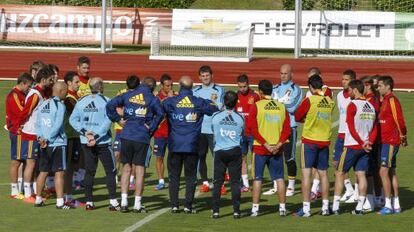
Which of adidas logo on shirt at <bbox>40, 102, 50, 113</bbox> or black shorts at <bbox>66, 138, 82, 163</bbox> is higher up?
adidas logo on shirt at <bbox>40, 102, 50, 113</bbox>

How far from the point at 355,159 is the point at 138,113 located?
11.3ft

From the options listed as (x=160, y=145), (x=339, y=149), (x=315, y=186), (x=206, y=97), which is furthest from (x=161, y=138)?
(x=339, y=149)

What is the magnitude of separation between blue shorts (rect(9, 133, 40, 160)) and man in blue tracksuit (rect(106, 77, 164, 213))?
1.79 metres

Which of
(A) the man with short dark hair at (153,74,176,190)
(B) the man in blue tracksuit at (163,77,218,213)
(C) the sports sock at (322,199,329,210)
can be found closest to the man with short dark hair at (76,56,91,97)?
(A) the man with short dark hair at (153,74,176,190)

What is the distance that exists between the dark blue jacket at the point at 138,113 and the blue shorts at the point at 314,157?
7.55ft

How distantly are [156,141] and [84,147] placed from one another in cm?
267

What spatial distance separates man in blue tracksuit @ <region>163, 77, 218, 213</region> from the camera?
17.2m

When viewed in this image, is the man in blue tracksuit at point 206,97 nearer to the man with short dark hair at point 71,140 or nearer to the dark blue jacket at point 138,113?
the dark blue jacket at point 138,113

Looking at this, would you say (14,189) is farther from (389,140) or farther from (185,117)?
(389,140)

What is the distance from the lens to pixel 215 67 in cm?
4003

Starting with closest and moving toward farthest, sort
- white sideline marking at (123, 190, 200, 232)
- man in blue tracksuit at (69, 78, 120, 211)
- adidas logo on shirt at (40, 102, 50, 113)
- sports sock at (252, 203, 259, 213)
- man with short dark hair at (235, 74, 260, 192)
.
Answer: white sideline marking at (123, 190, 200, 232), sports sock at (252, 203, 259, 213), man in blue tracksuit at (69, 78, 120, 211), adidas logo on shirt at (40, 102, 50, 113), man with short dark hair at (235, 74, 260, 192)

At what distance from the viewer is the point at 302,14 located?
148ft

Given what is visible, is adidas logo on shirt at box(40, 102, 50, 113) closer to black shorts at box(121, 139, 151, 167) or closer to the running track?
black shorts at box(121, 139, 151, 167)

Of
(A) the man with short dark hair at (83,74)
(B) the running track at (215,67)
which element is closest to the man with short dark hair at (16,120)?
(A) the man with short dark hair at (83,74)
